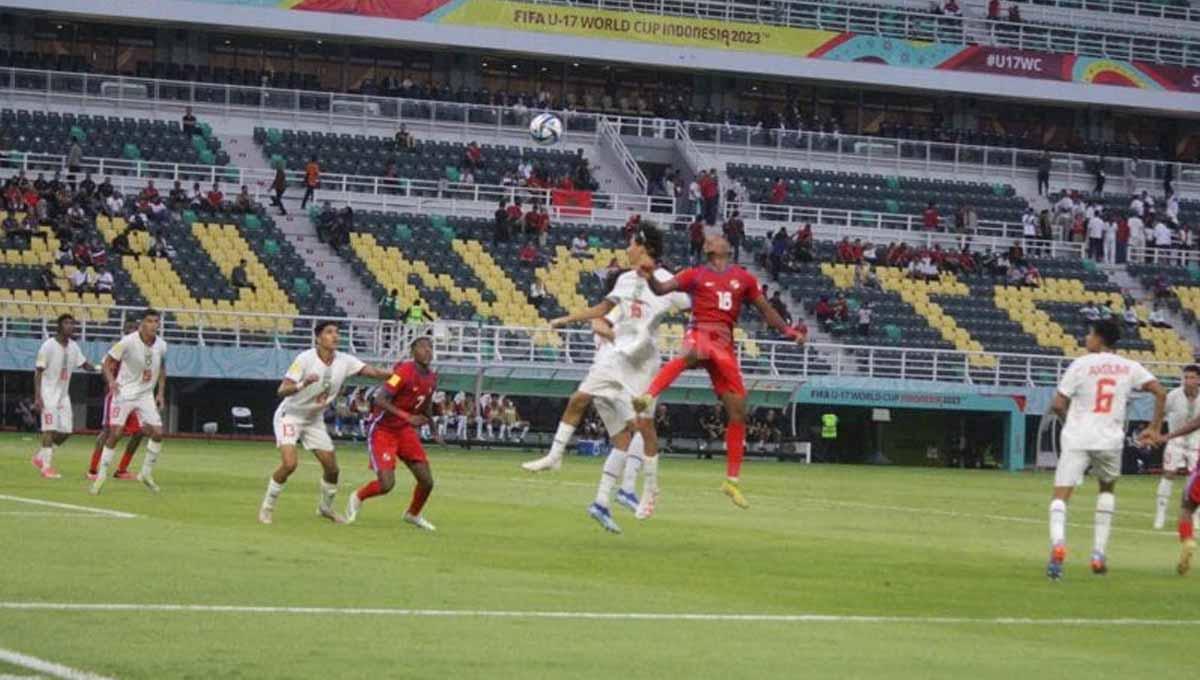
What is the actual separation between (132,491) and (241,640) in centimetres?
1589

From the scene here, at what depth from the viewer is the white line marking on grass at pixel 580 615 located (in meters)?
14.8

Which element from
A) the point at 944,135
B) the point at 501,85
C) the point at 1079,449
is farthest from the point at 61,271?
the point at 1079,449

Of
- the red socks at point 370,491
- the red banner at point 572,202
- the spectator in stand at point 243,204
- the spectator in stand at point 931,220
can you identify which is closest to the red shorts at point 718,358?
the red socks at point 370,491

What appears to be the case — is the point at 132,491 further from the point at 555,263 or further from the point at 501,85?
the point at 501,85

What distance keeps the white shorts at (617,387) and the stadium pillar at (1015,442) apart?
38873 millimetres

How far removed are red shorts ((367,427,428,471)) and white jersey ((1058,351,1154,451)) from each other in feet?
22.5

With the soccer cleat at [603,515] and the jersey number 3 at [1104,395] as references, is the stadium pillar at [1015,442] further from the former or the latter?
the jersey number 3 at [1104,395]

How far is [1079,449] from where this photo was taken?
67.0ft

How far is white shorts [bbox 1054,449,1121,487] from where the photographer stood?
20359mm

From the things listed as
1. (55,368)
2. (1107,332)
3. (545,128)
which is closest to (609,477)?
(1107,332)

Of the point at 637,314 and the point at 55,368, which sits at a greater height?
the point at 637,314

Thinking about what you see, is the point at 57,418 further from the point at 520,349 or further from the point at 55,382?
the point at 520,349

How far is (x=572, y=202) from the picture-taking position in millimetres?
72188

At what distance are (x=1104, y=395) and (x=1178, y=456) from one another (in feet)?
41.9
